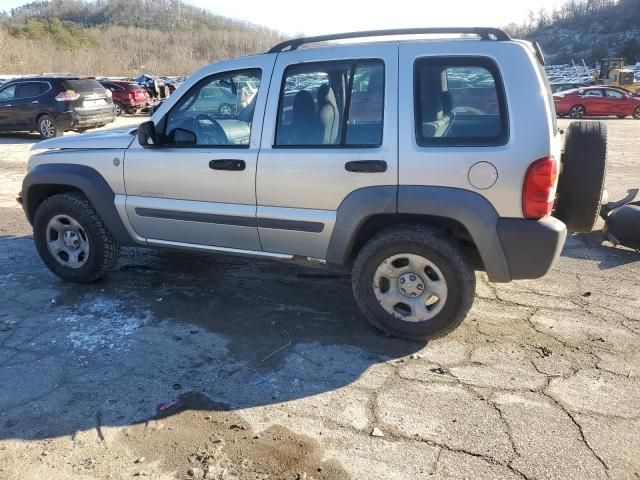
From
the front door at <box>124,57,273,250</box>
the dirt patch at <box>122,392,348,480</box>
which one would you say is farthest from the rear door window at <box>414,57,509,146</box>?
the dirt patch at <box>122,392,348,480</box>

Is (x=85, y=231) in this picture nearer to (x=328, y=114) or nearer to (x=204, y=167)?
(x=204, y=167)

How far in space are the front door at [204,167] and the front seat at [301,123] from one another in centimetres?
22

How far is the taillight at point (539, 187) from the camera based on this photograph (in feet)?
10.6

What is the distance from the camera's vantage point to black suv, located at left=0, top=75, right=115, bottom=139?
1427 cm

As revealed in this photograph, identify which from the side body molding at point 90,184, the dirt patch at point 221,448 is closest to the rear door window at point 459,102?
the dirt patch at point 221,448

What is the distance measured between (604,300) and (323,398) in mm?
2638

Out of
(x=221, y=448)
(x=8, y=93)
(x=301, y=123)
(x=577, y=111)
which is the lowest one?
(x=221, y=448)

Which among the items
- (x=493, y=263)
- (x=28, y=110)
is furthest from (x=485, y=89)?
(x=28, y=110)

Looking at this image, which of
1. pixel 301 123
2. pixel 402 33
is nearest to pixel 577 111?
pixel 402 33

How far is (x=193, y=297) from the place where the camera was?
4555mm

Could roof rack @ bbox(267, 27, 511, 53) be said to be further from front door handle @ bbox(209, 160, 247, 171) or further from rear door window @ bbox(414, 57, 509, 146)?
front door handle @ bbox(209, 160, 247, 171)

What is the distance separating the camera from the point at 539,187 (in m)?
3.25

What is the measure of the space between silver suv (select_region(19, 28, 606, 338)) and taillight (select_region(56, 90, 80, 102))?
11.0 meters

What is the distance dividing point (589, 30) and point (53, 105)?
100 meters
